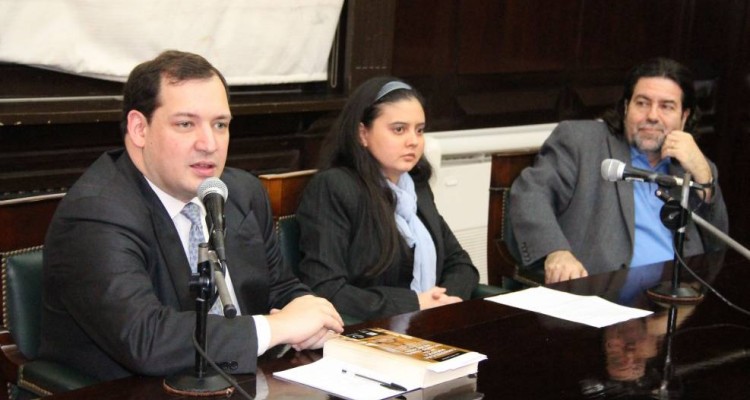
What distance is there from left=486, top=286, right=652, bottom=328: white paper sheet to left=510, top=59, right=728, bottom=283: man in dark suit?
2.58ft

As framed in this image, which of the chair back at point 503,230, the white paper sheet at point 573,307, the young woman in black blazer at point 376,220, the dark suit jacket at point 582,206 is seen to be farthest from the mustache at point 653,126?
the white paper sheet at point 573,307

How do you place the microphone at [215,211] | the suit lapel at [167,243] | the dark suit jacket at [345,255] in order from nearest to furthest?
the microphone at [215,211]
the suit lapel at [167,243]
the dark suit jacket at [345,255]

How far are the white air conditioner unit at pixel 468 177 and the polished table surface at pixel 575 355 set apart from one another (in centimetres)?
185

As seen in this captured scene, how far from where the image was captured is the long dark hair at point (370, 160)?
3219mm

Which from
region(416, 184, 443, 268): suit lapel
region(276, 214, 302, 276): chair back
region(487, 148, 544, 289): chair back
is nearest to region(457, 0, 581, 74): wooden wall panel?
region(487, 148, 544, 289): chair back

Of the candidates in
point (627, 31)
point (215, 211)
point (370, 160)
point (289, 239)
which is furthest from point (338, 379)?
point (627, 31)

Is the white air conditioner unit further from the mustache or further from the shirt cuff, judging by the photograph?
the shirt cuff

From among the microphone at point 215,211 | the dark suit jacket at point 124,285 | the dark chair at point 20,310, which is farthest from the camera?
the dark chair at point 20,310

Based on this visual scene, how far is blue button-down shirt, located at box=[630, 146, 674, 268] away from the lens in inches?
146

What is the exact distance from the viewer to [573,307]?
2654mm

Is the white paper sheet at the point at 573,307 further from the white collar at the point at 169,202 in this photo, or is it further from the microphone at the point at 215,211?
the microphone at the point at 215,211

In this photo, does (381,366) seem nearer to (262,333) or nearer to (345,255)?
(262,333)

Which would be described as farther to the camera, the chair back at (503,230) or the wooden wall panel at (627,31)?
the wooden wall panel at (627,31)

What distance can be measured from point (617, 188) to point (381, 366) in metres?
1.89
